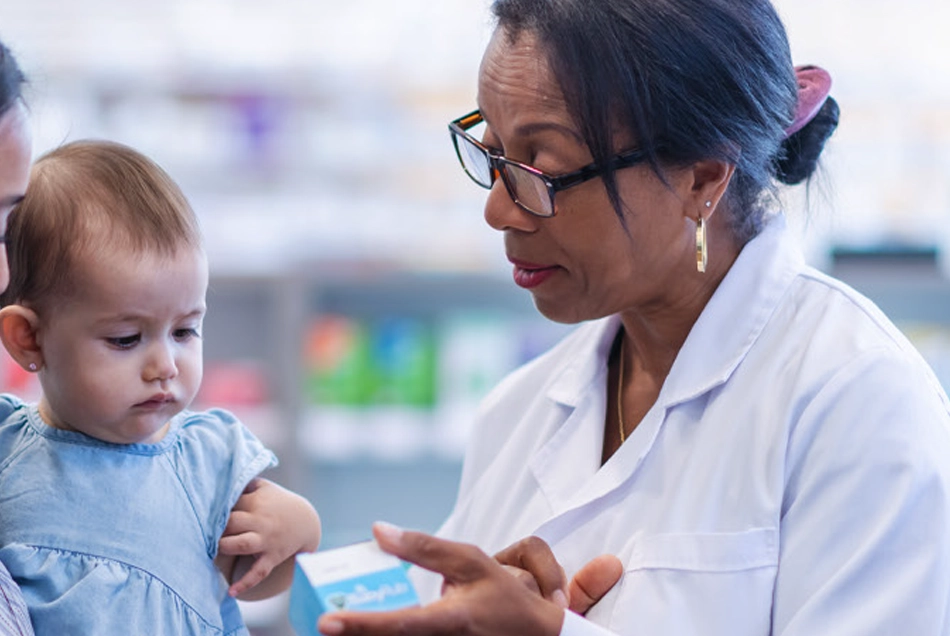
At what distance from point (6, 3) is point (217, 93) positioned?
1.43m

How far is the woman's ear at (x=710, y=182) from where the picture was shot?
5.53 ft

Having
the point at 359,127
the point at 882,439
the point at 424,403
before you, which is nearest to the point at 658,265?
the point at 882,439

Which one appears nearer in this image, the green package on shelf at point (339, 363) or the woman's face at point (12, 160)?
the woman's face at point (12, 160)

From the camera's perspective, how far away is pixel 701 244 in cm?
172

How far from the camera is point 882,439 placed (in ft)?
4.83

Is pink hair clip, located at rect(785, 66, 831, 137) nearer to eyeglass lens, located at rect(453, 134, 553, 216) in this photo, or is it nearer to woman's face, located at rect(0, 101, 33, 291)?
eyeglass lens, located at rect(453, 134, 553, 216)

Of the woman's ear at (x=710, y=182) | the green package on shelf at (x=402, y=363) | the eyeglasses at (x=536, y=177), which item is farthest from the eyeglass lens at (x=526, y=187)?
the green package on shelf at (x=402, y=363)

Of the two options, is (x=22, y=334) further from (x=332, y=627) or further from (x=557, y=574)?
(x=557, y=574)

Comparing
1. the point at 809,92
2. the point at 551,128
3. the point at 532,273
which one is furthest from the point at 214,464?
the point at 809,92

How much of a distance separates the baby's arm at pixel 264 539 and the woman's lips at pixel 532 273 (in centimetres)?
45

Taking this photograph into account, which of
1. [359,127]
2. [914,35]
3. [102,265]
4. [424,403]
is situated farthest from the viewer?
[914,35]

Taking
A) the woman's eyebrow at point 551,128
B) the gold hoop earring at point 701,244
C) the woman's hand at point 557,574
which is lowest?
the woman's hand at point 557,574

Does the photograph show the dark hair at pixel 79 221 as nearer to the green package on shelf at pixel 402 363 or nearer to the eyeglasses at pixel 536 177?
the eyeglasses at pixel 536 177

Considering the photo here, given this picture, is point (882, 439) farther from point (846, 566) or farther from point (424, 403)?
point (424, 403)
